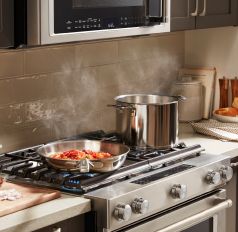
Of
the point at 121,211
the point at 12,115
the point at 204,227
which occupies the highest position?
the point at 12,115

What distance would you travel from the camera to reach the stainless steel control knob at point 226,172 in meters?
2.91

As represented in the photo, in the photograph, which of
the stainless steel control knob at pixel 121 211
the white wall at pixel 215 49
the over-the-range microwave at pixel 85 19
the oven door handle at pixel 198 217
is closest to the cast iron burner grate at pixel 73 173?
the stainless steel control knob at pixel 121 211

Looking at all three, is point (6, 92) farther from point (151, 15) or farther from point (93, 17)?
point (151, 15)

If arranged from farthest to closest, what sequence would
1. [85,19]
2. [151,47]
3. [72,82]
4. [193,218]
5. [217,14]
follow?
[151,47] < [217,14] < [72,82] < [193,218] < [85,19]

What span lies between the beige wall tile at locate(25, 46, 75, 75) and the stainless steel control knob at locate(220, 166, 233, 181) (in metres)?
0.80

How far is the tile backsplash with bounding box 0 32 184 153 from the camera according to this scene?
292 cm

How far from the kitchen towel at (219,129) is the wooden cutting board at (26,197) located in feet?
3.80

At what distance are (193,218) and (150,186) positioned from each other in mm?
311

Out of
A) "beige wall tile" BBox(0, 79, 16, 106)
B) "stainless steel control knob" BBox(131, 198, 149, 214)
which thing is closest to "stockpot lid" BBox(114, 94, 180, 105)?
"beige wall tile" BBox(0, 79, 16, 106)

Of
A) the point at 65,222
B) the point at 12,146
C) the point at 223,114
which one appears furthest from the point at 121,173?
the point at 223,114

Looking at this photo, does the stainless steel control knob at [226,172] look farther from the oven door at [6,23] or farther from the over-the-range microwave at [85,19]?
the oven door at [6,23]

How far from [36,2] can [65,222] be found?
723 mm

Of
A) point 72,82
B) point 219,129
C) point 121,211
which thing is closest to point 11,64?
point 72,82

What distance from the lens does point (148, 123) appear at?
292 centimetres
